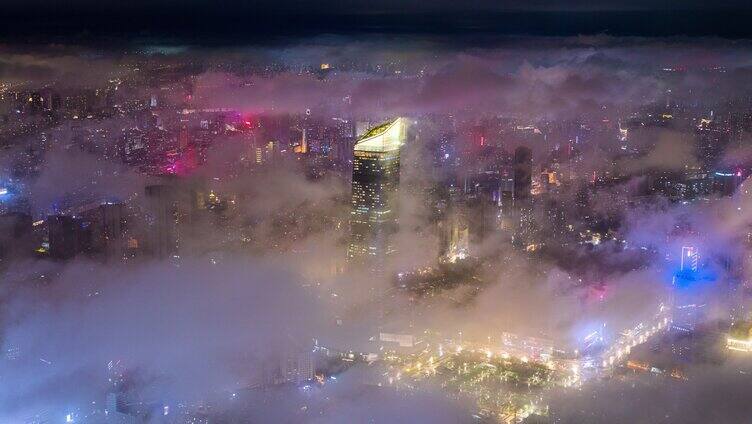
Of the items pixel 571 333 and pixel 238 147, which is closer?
pixel 571 333

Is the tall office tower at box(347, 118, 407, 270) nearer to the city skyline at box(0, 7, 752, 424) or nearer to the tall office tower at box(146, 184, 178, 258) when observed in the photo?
the city skyline at box(0, 7, 752, 424)

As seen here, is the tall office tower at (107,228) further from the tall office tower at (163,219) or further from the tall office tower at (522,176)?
the tall office tower at (522,176)

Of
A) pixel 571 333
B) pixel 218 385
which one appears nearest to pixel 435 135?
pixel 571 333

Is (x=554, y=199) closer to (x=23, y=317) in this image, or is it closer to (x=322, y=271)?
(x=322, y=271)

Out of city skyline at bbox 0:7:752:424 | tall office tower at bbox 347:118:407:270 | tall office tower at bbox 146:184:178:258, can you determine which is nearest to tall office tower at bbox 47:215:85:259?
city skyline at bbox 0:7:752:424

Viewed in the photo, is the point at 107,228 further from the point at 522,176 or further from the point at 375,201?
the point at 522,176
